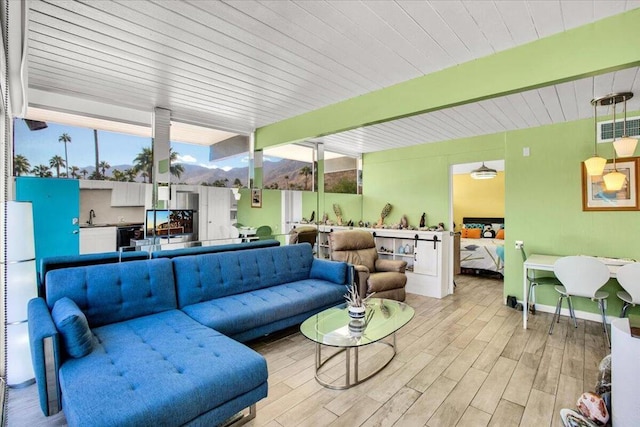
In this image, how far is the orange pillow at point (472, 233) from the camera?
744 centimetres

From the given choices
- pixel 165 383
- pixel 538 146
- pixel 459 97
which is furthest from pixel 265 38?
pixel 538 146

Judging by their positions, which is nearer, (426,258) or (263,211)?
(263,211)

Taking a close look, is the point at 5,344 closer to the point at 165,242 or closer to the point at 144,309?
the point at 144,309

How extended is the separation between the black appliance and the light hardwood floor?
53.8 inches

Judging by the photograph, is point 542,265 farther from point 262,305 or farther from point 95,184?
point 95,184

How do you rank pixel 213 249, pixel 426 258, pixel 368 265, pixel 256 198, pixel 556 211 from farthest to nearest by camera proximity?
pixel 426 258 < pixel 368 265 < pixel 256 198 < pixel 556 211 < pixel 213 249

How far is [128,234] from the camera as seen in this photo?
124 inches

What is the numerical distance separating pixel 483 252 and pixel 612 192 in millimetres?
2708

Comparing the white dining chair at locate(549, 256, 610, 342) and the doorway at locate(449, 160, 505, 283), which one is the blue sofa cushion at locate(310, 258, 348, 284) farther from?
the doorway at locate(449, 160, 505, 283)

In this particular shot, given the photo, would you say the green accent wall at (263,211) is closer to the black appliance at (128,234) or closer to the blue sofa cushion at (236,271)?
the blue sofa cushion at (236,271)

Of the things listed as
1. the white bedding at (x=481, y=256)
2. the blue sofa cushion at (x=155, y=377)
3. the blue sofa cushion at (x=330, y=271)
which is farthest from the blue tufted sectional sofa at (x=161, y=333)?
the white bedding at (x=481, y=256)

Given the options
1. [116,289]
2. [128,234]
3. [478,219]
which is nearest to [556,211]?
[478,219]

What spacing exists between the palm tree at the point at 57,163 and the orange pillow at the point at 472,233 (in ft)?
25.6

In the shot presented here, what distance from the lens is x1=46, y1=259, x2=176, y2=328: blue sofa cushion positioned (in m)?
2.26
